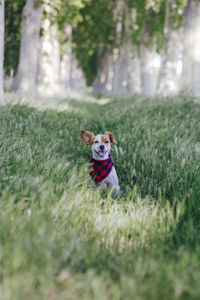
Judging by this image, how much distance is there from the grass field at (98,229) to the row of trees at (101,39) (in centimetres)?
439

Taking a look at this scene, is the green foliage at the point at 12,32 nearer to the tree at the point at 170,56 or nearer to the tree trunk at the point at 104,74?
the tree at the point at 170,56

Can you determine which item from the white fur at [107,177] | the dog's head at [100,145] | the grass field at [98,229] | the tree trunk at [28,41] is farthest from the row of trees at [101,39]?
the grass field at [98,229]

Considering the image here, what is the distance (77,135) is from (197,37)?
314 inches

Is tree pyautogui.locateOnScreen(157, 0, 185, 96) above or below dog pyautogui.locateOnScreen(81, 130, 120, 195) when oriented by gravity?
above

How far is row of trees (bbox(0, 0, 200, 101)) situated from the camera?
391 inches

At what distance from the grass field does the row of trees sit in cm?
439

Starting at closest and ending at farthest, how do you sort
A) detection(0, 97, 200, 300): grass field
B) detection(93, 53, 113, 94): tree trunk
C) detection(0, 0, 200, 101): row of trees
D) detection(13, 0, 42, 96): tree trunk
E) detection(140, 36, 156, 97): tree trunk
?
detection(0, 97, 200, 300): grass field < detection(13, 0, 42, 96): tree trunk < detection(0, 0, 200, 101): row of trees < detection(140, 36, 156, 97): tree trunk < detection(93, 53, 113, 94): tree trunk

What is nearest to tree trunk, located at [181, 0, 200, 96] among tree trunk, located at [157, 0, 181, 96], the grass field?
tree trunk, located at [157, 0, 181, 96]

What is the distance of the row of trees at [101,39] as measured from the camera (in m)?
9.94

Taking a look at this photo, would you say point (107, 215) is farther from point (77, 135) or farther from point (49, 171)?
point (77, 135)

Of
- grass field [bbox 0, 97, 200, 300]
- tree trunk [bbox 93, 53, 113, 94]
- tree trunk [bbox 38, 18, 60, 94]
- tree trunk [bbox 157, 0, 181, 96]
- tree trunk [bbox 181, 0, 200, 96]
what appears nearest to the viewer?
grass field [bbox 0, 97, 200, 300]

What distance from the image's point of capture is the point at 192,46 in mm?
11484

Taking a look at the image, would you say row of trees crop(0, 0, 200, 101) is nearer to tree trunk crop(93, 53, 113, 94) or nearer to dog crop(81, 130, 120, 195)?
tree trunk crop(93, 53, 113, 94)

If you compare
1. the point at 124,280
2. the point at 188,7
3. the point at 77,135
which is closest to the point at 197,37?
the point at 188,7
